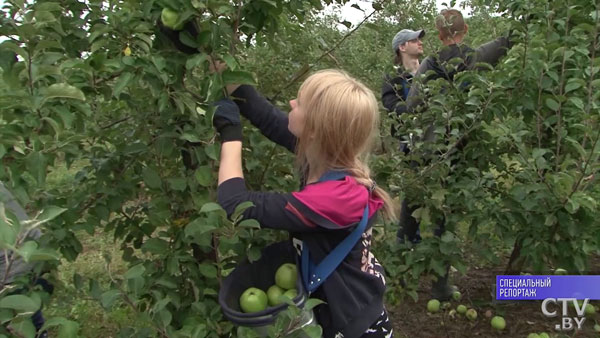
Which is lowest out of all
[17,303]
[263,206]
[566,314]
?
[566,314]

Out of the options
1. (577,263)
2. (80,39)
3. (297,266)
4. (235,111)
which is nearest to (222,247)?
(297,266)

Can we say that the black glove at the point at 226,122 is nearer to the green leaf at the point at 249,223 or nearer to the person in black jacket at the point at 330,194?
the person in black jacket at the point at 330,194

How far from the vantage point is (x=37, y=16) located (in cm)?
129

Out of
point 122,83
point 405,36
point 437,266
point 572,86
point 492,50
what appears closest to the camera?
point 122,83

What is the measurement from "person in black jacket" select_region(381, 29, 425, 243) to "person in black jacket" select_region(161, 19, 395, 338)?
5.27 ft

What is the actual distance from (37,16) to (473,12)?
526cm

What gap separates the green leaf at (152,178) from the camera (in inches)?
66.4

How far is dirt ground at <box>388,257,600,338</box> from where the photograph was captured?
2.94m

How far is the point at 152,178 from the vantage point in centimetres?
169

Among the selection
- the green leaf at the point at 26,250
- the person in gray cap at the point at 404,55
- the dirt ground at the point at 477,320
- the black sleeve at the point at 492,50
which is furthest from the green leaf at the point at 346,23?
the dirt ground at the point at 477,320

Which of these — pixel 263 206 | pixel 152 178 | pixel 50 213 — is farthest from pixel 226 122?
pixel 50 213

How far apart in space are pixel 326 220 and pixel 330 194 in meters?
0.07

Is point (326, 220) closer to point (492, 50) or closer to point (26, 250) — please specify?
point (26, 250)

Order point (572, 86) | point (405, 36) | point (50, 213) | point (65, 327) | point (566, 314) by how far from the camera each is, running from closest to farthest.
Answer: point (50, 213), point (65, 327), point (572, 86), point (566, 314), point (405, 36)
